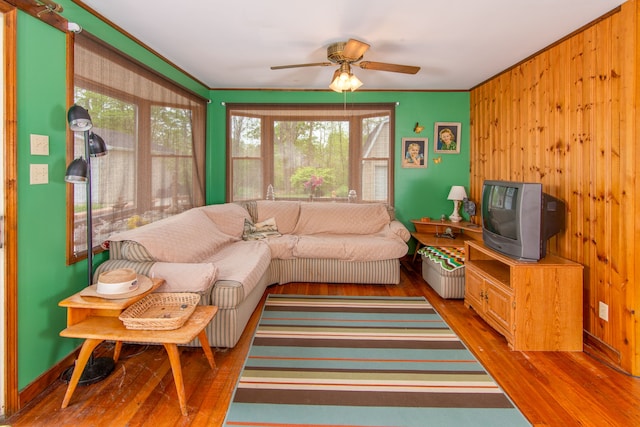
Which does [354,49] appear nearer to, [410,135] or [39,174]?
[410,135]

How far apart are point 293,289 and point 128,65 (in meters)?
2.52

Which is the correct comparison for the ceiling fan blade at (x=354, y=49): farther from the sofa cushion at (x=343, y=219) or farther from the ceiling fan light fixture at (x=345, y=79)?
the sofa cushion at (x=343, y=219)

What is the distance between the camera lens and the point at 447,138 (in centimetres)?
464

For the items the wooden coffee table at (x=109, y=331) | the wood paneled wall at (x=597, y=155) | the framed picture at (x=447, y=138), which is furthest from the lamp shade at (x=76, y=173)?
the framed picture at (x=447, y=138)

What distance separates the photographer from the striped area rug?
1739 mm

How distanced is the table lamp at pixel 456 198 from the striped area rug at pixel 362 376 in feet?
6.06

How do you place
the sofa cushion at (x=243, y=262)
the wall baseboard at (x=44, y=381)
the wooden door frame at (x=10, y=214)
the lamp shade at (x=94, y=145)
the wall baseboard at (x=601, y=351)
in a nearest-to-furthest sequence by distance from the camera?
the wooden door frame at (x=10, y=214) → the wall baseboard at (x=44, y=381) → the lamp shade at (x=94, y=145) → the wall baseboard at (x=601, y=351) → the sofa cushion at (x=243, y=262)

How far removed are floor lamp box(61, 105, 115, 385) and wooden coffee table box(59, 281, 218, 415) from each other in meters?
0.21

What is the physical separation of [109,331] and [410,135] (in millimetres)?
4009

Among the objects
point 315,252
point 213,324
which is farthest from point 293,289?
point 213,324

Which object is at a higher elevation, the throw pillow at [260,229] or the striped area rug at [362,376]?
the throw pillow at [260,229]

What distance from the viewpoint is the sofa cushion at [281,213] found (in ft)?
14.3

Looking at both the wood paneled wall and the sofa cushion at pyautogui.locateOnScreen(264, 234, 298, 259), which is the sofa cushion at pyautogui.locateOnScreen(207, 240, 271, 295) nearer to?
the sofa cushion at pyautogui.locateOnScreen(264, 234, 298, 259)

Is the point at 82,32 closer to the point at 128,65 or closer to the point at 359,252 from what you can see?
the point at 128,65
